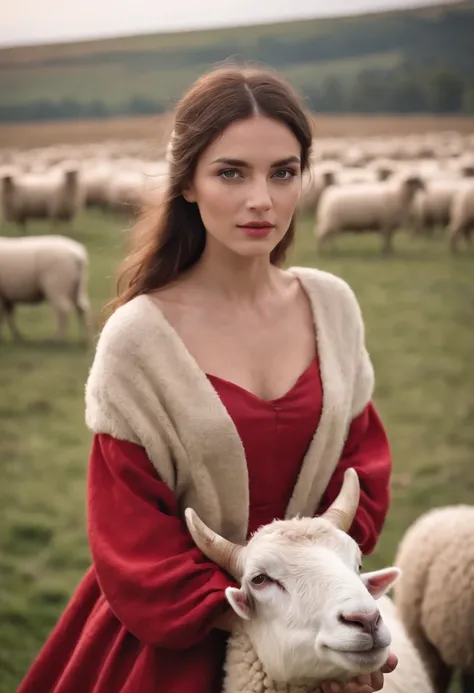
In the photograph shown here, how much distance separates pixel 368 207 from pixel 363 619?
5998 millimetres

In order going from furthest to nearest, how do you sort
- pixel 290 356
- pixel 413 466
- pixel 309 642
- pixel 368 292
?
pixel 368 292
pixel 413 466
pixel 290 356
pixel 309 642

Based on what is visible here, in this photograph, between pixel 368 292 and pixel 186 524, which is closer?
pixel 186 524

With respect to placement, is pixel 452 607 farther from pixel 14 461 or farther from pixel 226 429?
pixel 14 461

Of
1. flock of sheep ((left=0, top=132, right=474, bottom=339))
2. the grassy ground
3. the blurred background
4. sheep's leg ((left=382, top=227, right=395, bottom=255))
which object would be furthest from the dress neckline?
sheep's leg ((left=382, top=227, right=395, bottom=255))

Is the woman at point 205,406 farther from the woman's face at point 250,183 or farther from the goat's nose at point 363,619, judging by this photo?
the goat's nose at point 363,619

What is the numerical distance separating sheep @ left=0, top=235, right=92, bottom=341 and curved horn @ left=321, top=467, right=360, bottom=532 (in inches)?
144

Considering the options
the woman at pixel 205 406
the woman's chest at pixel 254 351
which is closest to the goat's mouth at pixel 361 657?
the woman at pixel 205 406

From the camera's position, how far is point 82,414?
4000 mm

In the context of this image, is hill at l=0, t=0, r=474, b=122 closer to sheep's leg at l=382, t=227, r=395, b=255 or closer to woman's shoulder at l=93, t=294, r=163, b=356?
sheep's leg at l=382, t=227, r=395, b=255

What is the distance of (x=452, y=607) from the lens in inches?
73.2

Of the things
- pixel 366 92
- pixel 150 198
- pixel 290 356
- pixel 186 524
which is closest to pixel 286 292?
pixel 290 356

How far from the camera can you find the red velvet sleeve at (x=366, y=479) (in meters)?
1.40

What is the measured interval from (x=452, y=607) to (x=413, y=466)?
1.58 metres

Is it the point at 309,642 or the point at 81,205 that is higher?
the point at 309,642
